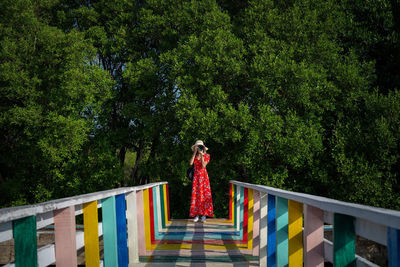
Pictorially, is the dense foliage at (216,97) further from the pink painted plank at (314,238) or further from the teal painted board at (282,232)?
the pink painted plank at (314,238)

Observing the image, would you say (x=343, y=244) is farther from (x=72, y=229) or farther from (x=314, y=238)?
(x=72, y=229)

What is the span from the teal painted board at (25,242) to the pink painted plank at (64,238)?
0.59 meters

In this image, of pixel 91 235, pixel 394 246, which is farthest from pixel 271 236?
pixel 394 246

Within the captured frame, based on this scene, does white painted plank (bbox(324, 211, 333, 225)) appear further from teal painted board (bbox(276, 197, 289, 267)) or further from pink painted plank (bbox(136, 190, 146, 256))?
pink painted plank (bbox(136, 190, 146, 256))

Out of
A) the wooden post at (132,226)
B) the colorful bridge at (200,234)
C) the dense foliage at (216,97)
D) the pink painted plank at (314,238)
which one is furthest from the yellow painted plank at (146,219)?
the dense foliage at (216,97)

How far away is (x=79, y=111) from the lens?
642 inches

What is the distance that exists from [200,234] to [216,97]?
7.87m

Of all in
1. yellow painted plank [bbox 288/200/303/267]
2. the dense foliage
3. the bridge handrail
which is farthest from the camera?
the dense foliage

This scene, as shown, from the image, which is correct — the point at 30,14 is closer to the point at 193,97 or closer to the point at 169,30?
the point at 169,30

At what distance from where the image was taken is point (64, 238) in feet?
8.31

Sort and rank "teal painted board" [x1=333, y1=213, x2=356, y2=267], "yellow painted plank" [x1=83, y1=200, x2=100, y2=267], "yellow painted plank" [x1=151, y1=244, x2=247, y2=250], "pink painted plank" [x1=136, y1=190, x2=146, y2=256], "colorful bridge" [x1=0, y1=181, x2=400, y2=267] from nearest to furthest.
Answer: "colorful bridge" [x1=0, y1=181, x2=400, y2=267] < "teal painted board" [x1=333, y1=213, x2=356, y2=267] < "yellow painted plank" [x1=83, y1=200, x2=100, y2=267] < "pink painted plank" [x1=136, y1=190, x2=146, y2=256] < "yellow painted plank" [x1=151, y1=244, x2=247, y2=250]

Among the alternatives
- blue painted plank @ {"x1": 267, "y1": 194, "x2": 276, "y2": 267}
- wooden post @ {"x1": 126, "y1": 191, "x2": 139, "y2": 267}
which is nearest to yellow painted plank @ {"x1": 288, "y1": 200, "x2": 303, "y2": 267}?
blue painted plank @ {"x1": 267, "y1": 194, "x2": 276, "y2": 267}

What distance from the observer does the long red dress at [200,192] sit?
841 cm

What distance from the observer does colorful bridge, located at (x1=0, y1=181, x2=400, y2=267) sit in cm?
183
